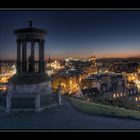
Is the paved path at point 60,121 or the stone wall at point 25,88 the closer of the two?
the paved path at point 60,121

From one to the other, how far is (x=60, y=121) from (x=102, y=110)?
25.2 inches

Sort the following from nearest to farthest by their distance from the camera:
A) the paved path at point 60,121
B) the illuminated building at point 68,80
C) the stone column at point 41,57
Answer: the paved path at point 60,121 → the stone column at point 41,57 → the illuminated building at point 68,80

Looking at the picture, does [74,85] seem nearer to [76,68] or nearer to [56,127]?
[76,68]

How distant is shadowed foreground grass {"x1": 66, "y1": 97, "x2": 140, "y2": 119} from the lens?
349 cm

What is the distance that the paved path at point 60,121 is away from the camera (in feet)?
10.7

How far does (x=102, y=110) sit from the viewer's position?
139 inches

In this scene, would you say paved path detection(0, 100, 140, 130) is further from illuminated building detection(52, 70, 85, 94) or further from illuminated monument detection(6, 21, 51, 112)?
illuminated building detection(52, 70, 85, 94)

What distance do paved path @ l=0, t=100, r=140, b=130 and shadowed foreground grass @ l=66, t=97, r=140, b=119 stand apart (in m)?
0.09

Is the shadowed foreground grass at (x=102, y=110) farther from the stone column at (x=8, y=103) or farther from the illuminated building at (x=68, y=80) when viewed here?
the stone column at (x=8, y=103)

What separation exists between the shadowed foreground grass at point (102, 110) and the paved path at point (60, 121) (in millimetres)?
88

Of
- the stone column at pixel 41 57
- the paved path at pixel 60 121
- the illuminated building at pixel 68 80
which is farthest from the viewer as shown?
the illuminated building at pixel 68 80

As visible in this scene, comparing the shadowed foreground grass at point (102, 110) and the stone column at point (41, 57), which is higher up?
the stone column at point (41, 57)

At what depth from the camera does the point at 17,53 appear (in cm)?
341

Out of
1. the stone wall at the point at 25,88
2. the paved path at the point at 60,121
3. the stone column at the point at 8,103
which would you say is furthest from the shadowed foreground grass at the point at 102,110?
the stone column at the point at 8,103
